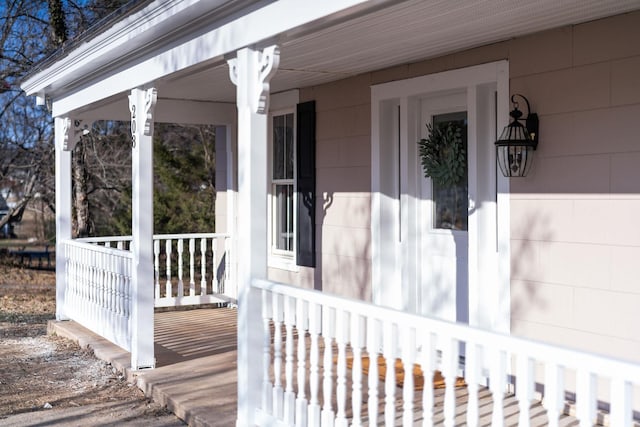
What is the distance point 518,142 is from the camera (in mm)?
4691

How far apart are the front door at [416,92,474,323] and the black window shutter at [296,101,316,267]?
1.46m

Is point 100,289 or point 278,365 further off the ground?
point 100,289

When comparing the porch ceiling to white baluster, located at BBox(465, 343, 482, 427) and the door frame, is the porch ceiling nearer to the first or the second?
the door frame

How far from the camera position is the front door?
5.49 metres

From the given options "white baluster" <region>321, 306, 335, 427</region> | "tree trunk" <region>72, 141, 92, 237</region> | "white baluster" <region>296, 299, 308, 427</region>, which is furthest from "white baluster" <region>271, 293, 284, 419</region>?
"tree trunk" <region>72, 141, 92, 237</region>

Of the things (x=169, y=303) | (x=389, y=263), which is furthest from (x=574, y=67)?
(x=169, y=303)

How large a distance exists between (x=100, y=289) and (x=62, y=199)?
155 centimetres

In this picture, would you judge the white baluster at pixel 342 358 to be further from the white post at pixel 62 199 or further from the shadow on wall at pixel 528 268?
the white post at pixel 62 199

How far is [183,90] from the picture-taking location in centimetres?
755

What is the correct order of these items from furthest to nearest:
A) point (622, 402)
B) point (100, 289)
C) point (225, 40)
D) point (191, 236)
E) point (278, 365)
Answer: point (191, 236)
point (100, 289)
point (225, 40)
point (278, 365)
point (622, 402)

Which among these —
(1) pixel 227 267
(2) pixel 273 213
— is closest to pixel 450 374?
(2) pixel 273 213

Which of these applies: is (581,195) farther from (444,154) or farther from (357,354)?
(357,354)

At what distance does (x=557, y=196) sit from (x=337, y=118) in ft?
8.58

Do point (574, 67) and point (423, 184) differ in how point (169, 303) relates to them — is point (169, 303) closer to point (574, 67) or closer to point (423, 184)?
point (423, 184)
